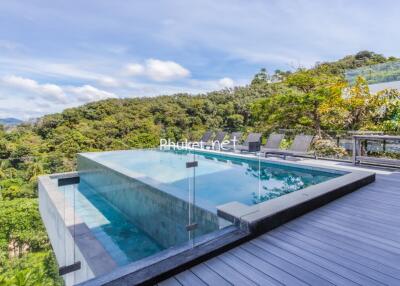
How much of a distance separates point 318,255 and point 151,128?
30.3 ft

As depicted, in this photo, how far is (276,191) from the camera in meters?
4.31

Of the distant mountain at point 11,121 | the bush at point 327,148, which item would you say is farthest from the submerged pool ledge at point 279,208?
the distant mountain at point 11,121

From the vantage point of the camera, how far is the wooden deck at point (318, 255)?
188cm

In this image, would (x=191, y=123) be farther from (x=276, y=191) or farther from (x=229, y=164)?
(x=276, y=191)

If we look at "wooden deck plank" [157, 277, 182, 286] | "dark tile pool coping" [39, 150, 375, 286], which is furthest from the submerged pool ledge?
"wooden deck plank" [157, 277, 182, 286]

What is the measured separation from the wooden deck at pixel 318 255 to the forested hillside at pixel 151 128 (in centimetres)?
183

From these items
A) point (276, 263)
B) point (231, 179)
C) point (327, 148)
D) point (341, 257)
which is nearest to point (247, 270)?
point (276, 263)

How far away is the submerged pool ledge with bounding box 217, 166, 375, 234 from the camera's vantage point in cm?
264

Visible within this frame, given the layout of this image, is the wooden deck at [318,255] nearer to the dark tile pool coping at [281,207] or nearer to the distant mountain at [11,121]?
the dark tile pool coping at [281,207]

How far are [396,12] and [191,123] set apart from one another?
356 inches

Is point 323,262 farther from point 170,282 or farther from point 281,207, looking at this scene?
point 170,282

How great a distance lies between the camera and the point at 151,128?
424 inches

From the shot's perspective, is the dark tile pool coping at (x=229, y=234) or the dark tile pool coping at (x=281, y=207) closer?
the dark tile pool coping at (x=229, y=234)

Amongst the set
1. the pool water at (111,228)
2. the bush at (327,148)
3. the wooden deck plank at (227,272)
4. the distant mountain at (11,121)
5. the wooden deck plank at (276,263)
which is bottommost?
the pool water at (111,228)
